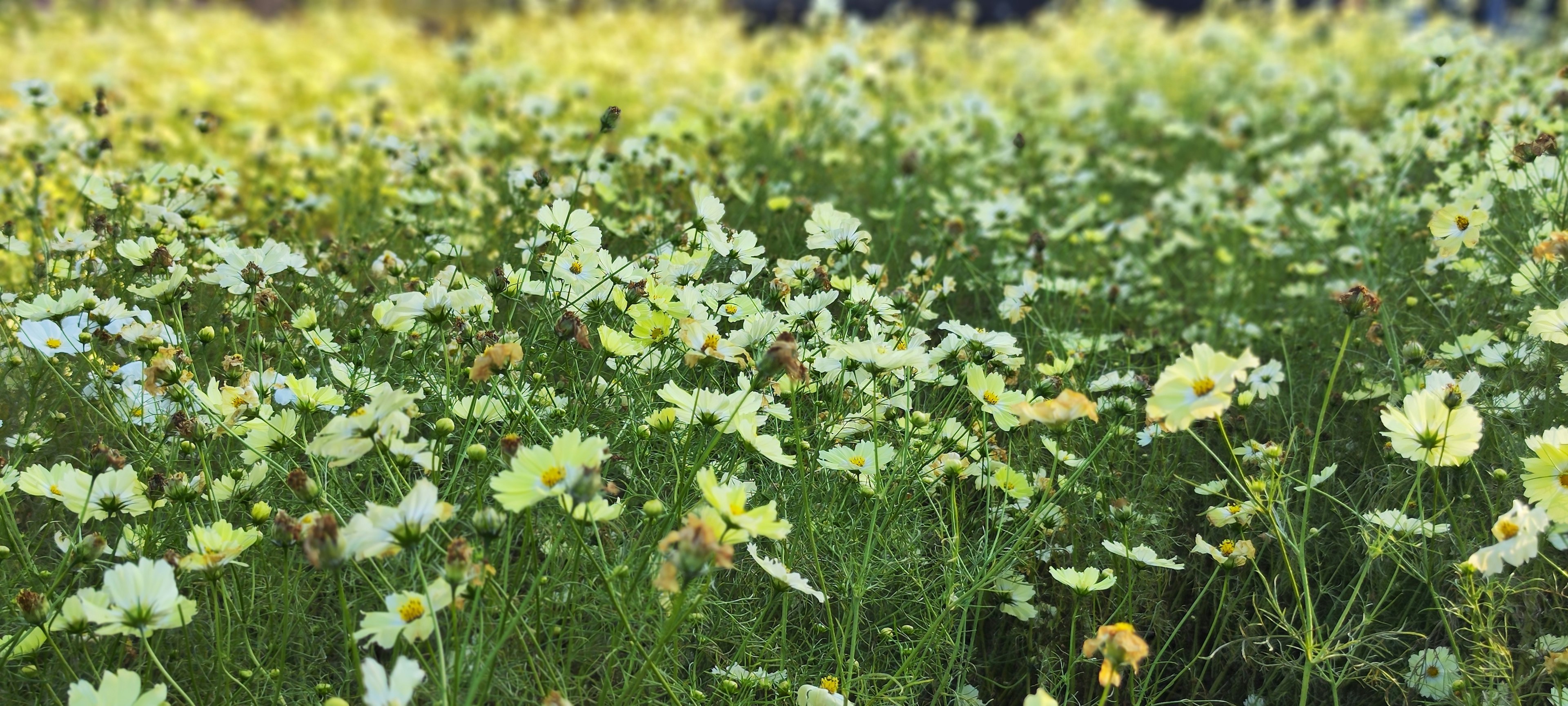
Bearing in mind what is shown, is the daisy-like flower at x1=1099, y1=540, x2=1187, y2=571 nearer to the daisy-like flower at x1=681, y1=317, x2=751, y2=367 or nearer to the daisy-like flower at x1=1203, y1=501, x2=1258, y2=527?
the daisy-like flower at x1=1203, y1=501, x2=1258, y2=527

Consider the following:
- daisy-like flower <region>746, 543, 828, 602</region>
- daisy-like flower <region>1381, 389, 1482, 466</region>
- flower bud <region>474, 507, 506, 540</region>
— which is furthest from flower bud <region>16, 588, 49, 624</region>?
daisy-like flower <region>1381, 389, 1482, 466</region>

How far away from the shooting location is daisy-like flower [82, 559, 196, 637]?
1.03 metres


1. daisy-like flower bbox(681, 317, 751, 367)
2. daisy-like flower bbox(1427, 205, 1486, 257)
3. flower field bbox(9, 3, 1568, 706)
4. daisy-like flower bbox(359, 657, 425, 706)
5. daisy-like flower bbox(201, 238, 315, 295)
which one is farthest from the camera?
daisy-like flower bbox(1427, 205, 1486, 257)

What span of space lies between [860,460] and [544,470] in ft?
1.59

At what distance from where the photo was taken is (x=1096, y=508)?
1.61m

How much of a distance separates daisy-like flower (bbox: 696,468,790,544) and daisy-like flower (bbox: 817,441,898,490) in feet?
0.88

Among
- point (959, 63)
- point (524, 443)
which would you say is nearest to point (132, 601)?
point (524, 443)

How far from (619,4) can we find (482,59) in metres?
3.48

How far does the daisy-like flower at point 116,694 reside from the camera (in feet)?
3.24

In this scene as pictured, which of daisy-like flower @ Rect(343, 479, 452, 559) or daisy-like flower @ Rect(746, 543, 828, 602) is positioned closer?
daisy-like flower @ Rect(343, 479, 452, 559)

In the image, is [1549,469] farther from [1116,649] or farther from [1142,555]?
[1116,649]

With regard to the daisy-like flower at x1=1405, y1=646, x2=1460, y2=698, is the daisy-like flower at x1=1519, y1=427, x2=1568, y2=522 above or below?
above

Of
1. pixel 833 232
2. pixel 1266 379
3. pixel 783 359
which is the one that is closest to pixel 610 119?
pixel 833 232

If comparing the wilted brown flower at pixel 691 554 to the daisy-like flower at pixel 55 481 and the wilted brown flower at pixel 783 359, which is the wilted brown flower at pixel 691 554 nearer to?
the wilted brown flower at pixel 783 359
